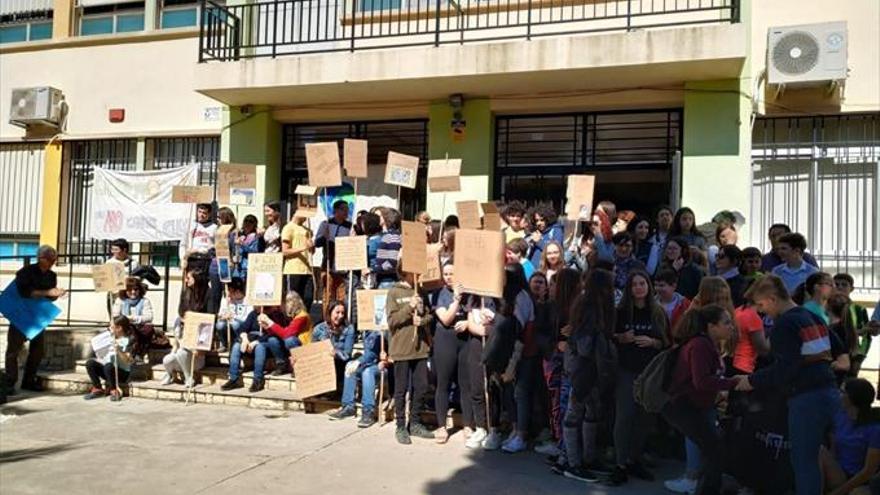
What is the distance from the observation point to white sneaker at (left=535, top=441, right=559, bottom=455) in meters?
6.29

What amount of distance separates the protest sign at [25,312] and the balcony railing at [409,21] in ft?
13.9

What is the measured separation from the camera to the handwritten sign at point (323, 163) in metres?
8.64

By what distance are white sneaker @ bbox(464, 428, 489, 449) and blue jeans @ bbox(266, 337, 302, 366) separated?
271cm

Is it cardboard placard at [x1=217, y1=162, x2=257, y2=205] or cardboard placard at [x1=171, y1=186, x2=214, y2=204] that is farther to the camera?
cardboard placard at [x1=171, y1=186, x2=214, y2=204]

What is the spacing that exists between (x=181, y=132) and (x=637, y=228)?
26.1 feet

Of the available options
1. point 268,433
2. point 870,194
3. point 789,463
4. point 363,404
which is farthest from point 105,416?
point 870,194

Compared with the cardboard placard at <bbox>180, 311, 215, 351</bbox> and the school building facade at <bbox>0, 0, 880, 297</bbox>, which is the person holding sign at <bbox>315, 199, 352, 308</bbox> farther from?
the school building facade at <bbox>0, 0, 880, 297</bbox>

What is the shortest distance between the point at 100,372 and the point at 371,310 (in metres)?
3.88

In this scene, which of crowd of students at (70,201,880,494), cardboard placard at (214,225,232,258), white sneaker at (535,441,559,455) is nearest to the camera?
crowd of students at (70,201,880,494)

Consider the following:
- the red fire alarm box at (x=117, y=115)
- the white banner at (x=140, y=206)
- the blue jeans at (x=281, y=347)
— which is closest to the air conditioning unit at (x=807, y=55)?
the blue jeans at (x=281, y=347)

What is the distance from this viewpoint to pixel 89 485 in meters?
5.59

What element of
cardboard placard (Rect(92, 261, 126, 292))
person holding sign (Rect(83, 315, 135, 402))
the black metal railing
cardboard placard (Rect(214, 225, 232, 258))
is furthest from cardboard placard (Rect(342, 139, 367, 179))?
the black metal railing

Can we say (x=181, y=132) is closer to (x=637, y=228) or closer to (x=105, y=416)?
(x=105, y=416)

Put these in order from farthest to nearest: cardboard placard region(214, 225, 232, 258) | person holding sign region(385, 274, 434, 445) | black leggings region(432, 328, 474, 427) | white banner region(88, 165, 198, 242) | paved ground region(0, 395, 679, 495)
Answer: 1. white banner region(88, 165, 198, 242)
2. cardboard placard region(214, 225, 232, 258)
3. person holding sign region(385, 274, 434, 445)
4. black leggings region(432, 328, 474, 427)
5. paved ground region(0, 395, 679, 495)
